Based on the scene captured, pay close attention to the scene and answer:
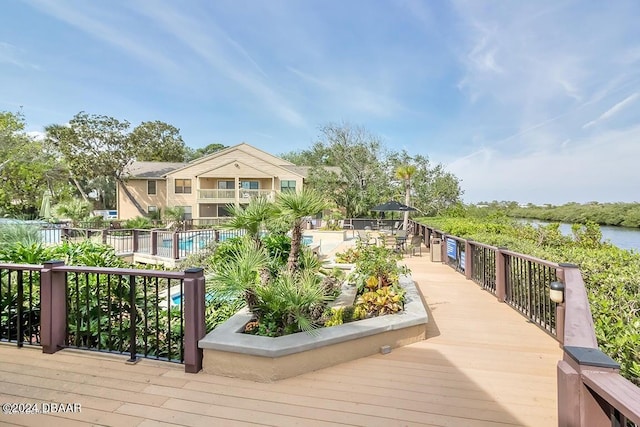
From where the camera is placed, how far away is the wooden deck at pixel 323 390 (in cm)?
214

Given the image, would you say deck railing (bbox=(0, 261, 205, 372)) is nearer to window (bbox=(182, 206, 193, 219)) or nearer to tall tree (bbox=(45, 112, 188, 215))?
window (bbox=(182, 206, 193, 219))

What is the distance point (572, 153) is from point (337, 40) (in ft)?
39.9

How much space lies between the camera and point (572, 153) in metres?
14.5

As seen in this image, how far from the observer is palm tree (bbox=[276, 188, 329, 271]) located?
3.98 metres

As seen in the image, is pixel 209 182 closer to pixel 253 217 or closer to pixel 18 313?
pixel 253 217

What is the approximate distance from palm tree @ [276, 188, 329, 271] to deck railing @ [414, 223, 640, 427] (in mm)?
2719

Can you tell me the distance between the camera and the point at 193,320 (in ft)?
9.04

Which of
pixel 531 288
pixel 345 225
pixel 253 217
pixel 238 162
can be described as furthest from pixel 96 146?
pixel 531 288

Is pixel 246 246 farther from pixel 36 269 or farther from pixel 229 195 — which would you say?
pixel 229 195

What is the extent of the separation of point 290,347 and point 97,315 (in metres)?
2.24

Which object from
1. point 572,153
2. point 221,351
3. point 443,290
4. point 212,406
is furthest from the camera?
point 572,153

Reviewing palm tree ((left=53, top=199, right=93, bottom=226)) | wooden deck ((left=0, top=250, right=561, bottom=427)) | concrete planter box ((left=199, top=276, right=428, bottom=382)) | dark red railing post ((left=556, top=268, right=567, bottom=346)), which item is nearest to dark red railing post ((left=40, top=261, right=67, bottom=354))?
wooden deck ((left=0, top=250, right=561, bottom=427))

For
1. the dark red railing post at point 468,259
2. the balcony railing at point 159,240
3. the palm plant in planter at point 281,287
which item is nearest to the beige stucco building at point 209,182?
the balcony railing at point 159,240

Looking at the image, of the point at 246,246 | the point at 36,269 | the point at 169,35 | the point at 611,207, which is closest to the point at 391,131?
the point at 611,207
